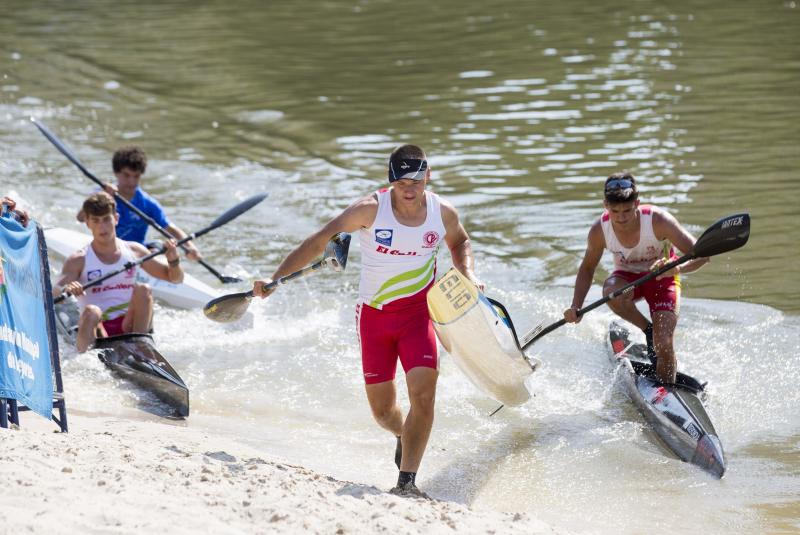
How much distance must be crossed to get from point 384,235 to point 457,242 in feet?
1.66

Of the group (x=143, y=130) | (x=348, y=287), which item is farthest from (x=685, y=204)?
(x=143, y=130)

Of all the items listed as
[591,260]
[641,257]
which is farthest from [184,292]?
[641,257]

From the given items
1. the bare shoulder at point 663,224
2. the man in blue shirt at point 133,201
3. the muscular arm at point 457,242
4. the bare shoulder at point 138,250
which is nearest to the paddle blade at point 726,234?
the bare shoulder at point 663,224

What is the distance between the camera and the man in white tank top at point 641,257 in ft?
24.0

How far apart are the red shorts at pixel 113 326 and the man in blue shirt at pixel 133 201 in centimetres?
170

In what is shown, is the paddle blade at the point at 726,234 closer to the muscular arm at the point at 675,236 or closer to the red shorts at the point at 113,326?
the muscular arm at the point at 675,236

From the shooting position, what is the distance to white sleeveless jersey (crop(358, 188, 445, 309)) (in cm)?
598

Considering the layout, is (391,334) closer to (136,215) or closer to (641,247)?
(641,247)

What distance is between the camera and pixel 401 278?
238 inches

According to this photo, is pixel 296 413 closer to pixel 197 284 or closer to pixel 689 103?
pixel 197 284

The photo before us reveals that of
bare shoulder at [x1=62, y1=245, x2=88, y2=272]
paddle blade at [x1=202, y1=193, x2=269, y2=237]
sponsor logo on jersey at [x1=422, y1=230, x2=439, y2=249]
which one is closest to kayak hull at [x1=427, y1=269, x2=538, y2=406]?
sponsor logo on jersey at [x1=422, y1=230, x2=439, y2=249]

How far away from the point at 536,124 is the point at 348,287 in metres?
6.10

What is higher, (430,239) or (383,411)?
(430,239)

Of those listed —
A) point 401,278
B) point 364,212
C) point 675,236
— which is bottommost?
point 675,236
